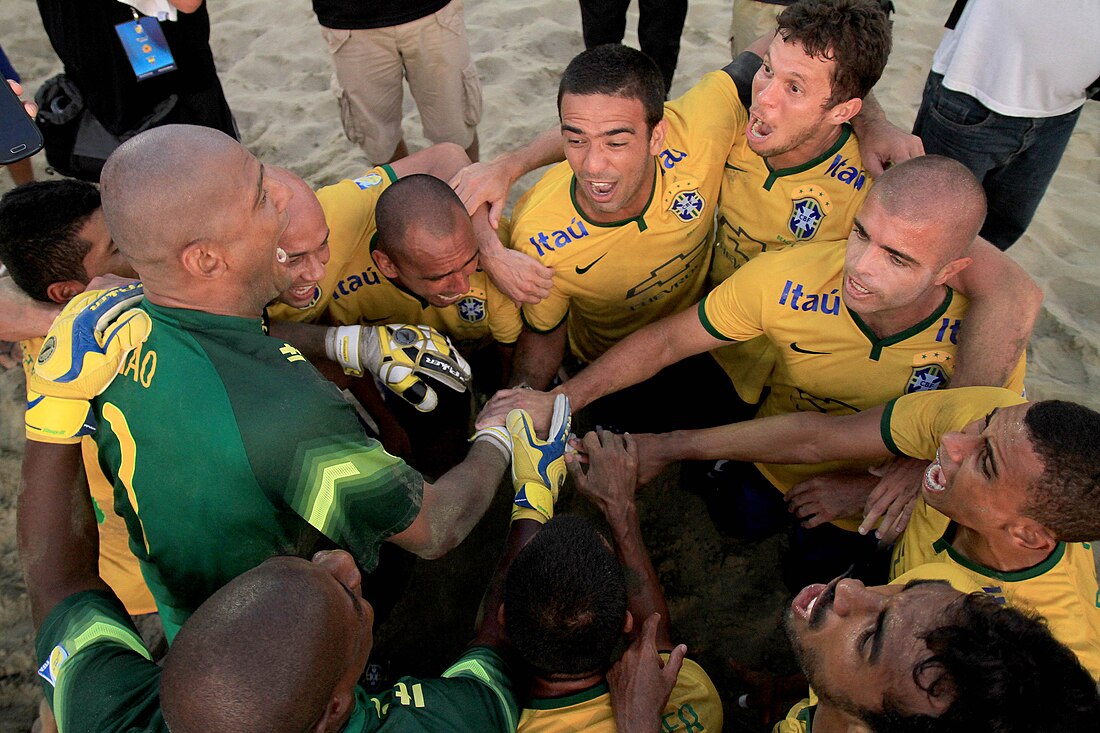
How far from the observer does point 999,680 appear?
57.9 inches

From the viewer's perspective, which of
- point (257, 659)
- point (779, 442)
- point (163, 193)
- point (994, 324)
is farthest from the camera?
point (779, 442)

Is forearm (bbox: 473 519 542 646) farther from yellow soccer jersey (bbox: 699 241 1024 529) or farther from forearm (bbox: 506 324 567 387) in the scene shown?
yellow soccer jersey (bbox: 699 241 1024 529)

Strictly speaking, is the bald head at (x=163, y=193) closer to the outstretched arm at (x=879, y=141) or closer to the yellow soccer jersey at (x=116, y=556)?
the yellow soccer jersey at (x=116, y=556)

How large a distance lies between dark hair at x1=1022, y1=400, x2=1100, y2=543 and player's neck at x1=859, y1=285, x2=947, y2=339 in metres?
0.73

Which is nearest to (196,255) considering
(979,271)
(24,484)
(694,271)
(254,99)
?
(24,484)

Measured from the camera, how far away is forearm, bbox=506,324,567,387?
3.13 metres

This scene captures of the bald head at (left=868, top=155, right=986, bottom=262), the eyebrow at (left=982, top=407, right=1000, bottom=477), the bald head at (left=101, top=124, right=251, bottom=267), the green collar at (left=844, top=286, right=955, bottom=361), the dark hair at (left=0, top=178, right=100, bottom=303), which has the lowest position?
the green collar at (left=844, top=286, right=955, bottom=361)

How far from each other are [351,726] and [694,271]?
2294 millimetres

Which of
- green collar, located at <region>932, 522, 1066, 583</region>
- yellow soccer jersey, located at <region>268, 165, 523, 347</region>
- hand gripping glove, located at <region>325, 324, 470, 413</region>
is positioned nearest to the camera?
green collar, located at <region>932, 522, 1066, 583</region>

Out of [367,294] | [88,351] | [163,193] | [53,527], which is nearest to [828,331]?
[367,294]

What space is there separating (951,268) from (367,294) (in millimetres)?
2196

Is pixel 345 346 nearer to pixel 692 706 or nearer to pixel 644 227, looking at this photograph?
pixel 644 227

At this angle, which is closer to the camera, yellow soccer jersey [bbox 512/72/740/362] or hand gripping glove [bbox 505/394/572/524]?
hand gripping glove [bbox 505/394/572/524]

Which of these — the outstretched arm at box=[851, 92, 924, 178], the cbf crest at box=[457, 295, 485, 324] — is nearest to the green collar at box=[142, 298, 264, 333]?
the cbf crest at box=[457, 295, 485, 324]
